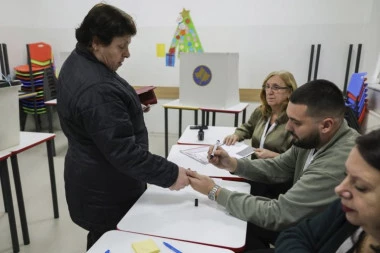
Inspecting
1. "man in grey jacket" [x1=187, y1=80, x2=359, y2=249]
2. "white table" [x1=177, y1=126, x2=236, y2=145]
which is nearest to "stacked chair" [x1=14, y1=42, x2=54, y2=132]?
"white table" [x1=177, y1=126, x2=236, y2=145]

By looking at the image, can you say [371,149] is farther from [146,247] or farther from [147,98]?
[147,98]

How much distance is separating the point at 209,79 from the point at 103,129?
2185 mm

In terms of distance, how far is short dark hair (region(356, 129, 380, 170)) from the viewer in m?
0.74

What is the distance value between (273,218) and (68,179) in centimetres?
94

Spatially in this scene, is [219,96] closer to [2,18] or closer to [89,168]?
[89,168]

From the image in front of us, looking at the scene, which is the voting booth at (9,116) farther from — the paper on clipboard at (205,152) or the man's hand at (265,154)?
the man's hand at (265,154)

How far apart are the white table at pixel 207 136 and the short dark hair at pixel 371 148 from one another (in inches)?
62.2

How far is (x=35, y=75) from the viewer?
15.7ft

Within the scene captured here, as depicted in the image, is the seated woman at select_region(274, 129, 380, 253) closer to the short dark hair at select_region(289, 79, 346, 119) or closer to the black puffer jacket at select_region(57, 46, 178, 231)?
the short dark hair at select_region(289, 79, 346, 119)

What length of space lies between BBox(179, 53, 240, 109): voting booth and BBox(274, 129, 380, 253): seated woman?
2302 millimetres

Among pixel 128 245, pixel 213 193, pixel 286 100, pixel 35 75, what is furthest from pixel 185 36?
pixel 128 245

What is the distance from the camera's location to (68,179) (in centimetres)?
144

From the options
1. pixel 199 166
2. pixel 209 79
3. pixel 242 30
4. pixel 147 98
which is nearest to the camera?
pixel 199 166

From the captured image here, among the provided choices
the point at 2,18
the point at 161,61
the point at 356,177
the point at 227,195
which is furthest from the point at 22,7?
the point at 356,177
